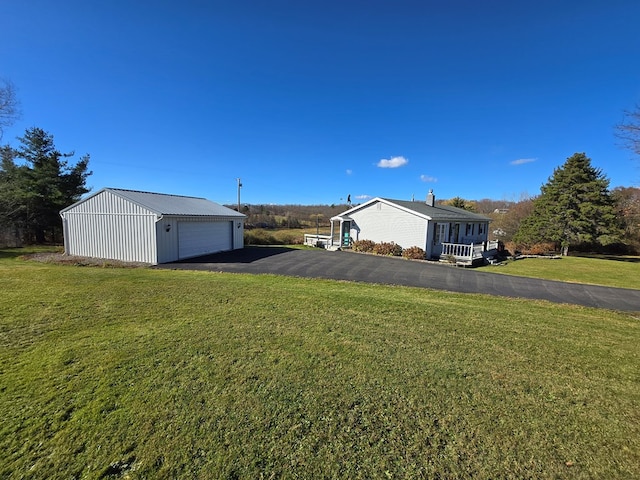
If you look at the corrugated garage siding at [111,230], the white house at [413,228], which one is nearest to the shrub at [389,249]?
the white house at [413,228]

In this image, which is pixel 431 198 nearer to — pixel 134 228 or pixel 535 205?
pixel 535 205

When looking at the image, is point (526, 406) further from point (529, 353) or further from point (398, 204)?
point (398, 204)

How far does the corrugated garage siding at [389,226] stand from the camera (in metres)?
19.0

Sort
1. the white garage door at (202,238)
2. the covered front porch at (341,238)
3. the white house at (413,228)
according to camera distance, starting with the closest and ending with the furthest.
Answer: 1. the white garage door at (202,238)
2. the white house at (413,228)
3. the covered front porch at (341,238)

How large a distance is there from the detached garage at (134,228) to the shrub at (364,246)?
986cm

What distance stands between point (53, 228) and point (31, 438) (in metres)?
27.7

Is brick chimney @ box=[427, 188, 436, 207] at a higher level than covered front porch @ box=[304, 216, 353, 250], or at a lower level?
higher

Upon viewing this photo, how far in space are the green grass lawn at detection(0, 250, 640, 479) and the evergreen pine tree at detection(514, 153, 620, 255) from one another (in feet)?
75.0

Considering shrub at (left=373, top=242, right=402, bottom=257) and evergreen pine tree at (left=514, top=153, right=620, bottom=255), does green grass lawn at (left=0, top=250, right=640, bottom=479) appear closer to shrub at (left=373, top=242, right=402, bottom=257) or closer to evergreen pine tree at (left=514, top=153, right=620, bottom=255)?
shrub at (left=373, top=242, right=402, bottom=257)

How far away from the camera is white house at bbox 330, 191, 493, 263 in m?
18.7

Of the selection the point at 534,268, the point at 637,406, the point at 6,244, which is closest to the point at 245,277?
the point at 637,406

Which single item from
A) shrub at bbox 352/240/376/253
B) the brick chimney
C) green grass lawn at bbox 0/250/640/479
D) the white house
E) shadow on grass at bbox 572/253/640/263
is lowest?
green grass lawn at bbox 0/250/640/479

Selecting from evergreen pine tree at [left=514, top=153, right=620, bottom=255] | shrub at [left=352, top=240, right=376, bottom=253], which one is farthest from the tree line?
shrub at [left=352, top=240, right=376, bottom=253]

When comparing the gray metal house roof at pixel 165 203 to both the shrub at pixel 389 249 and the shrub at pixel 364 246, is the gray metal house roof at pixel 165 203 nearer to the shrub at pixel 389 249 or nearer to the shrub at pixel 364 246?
the shrub at pixel 364 246
